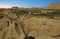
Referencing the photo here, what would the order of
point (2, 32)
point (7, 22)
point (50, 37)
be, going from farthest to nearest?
point (50, 37) → point (7, 22) → point (2, 32)

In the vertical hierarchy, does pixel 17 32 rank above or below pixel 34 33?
above

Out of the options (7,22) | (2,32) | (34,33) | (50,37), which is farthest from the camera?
(50,37)

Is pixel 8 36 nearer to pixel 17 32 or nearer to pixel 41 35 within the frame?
pixel 17 32

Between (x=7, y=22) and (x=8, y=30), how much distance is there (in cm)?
30

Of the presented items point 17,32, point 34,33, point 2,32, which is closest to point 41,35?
point 34,33

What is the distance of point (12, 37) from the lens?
535 cm

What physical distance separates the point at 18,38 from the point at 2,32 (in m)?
0.54

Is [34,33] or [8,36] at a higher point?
[8,36]

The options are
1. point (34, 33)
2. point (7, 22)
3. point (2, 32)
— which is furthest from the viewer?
point (34, 33)

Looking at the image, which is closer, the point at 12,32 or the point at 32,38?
the point at 12,32

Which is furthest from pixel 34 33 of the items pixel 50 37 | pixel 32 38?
pixel 50 37

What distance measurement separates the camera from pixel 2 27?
540 centimetres

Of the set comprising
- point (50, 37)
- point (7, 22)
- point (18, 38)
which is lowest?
point (50, 37)

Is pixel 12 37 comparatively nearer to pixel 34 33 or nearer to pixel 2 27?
pixel 2 27
